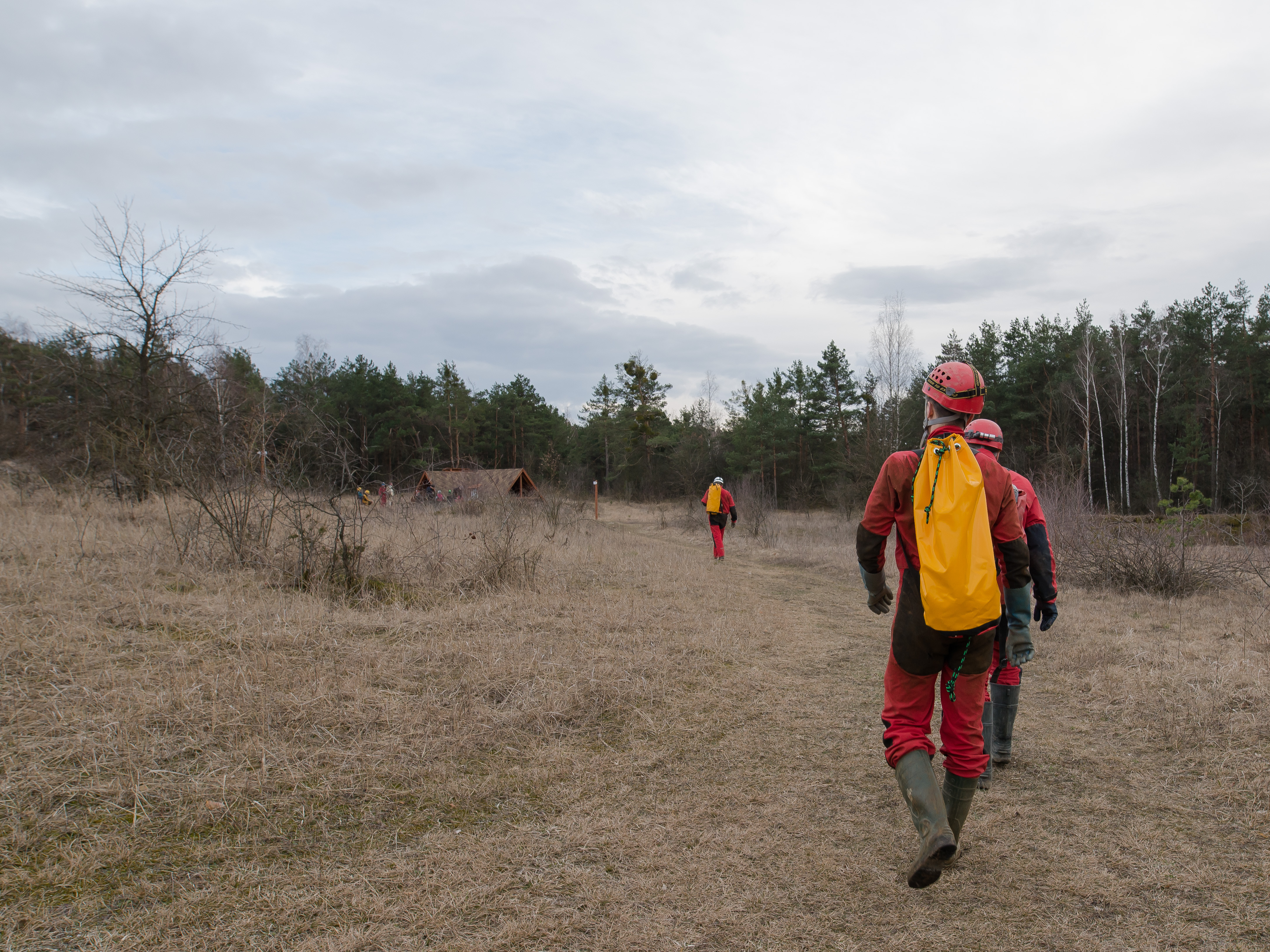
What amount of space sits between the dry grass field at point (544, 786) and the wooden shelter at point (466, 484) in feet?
19.8

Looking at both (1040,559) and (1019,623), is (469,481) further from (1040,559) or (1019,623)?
(1019,623)

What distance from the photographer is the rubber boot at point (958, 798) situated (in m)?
2.86

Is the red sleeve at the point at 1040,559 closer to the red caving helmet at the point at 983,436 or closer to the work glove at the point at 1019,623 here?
the red caving helmet at the point at 983,436

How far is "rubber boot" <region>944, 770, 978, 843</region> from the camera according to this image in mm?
2861

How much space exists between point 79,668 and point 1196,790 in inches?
253

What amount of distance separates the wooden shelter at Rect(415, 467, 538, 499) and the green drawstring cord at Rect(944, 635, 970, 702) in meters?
10.0

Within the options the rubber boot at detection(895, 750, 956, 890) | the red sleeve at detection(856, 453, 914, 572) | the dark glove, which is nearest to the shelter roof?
the dark glove

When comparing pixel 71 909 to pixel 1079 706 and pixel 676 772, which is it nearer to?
pixel 676 772

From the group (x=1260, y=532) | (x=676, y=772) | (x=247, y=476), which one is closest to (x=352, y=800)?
(x=676, y=772)

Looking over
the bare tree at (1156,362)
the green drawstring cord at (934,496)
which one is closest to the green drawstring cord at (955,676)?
the green drawstring cord at (934,496)

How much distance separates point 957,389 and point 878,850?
2061 millimetres

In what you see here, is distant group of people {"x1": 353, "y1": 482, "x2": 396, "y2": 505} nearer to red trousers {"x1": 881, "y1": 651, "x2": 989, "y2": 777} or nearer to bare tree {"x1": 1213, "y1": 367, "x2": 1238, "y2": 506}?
red trousers {"x1": 881, "y1": 651, "x2": 989, "y2": 777}

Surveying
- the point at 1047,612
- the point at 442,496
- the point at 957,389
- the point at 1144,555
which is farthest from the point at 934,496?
the point at 442,496

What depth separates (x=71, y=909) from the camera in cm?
252
